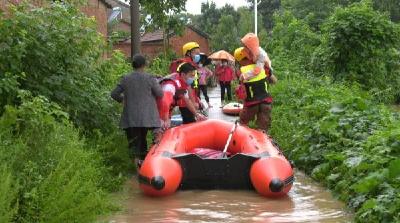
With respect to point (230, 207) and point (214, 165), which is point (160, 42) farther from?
point (230, 207)

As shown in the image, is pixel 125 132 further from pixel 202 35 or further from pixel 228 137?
pixel 202 35

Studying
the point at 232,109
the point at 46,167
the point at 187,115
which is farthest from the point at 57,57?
the point at 232,109

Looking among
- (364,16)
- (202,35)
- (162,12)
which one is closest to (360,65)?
(364,16)

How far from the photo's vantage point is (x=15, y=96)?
7160 mm

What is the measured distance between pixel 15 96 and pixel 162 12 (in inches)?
794

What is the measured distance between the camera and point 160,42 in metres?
41.2

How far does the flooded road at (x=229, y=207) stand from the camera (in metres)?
6.64

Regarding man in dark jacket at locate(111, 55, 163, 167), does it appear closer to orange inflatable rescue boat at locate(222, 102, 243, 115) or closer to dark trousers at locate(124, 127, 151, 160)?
dark trousers at locate(124, 127, 151, 160)

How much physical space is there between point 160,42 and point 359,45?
76.8 feet

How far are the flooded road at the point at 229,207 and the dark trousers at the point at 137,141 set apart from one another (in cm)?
68

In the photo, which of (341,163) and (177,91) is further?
(177,91)

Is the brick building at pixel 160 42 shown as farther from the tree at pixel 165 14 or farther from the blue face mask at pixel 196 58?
the blue face mask at pixel 196 58

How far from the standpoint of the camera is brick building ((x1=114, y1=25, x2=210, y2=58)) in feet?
127

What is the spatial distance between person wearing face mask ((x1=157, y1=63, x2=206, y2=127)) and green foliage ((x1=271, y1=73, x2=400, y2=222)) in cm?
175
